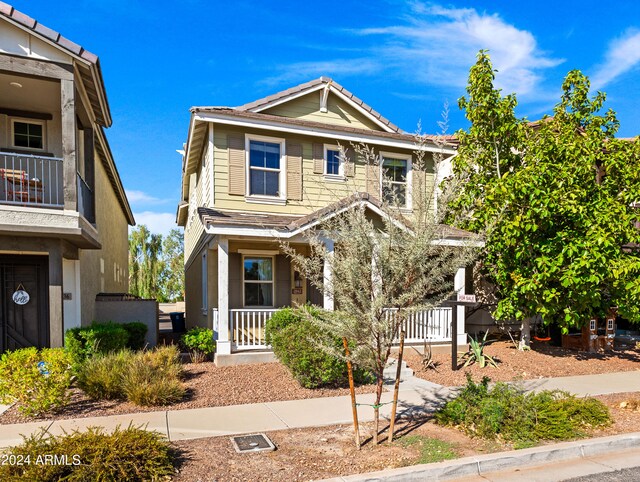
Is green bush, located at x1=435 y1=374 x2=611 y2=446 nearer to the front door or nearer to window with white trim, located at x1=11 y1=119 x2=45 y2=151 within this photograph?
the front door

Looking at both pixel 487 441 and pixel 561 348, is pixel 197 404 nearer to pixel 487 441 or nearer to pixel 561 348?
pixel 487 441

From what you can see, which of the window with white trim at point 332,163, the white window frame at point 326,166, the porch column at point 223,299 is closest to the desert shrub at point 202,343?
the porch column at point 223,299

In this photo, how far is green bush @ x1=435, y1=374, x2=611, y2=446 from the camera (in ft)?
17.5

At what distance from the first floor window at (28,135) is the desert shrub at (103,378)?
5.90 metres

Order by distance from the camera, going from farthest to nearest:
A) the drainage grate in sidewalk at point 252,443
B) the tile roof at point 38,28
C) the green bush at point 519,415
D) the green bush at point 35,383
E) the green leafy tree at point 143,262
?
the green leafy tree at point 143,262
the tile roof at point 38,28
the green bush at point 35,383
the green bush at point 519,415
the drainage grate in sidewalk at point 252,443

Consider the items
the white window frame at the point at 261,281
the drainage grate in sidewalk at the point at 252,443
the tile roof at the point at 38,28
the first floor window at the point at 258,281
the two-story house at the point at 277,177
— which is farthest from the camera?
the first floor window at the point at 258,281

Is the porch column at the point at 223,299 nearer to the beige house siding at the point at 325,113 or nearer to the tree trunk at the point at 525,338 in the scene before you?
the beige house siding at the point at 325,113

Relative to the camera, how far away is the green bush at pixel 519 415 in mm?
5336

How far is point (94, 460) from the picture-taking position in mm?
3986

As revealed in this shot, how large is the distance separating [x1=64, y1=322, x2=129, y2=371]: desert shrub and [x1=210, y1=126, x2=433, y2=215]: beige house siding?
3962mm

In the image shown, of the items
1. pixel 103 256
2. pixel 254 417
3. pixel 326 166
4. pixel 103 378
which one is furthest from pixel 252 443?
pixel 103 256

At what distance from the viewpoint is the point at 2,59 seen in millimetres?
7879

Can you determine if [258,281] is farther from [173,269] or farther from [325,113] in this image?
[173,269]

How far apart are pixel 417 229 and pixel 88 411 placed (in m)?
5.51
